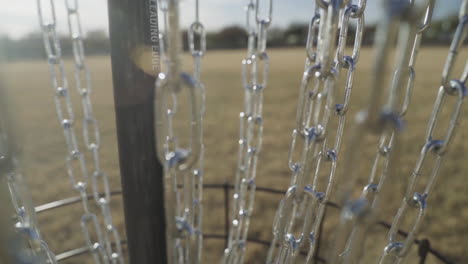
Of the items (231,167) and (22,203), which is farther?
(231,167)

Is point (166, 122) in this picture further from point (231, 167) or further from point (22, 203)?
point (231, 167)

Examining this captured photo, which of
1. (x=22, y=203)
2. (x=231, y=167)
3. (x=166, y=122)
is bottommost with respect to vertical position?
(x=231, y=167)

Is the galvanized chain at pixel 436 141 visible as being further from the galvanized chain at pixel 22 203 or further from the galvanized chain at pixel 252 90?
the galvanized chain at pixel 22 203

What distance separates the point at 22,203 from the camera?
0.44 m

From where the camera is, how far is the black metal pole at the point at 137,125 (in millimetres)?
525

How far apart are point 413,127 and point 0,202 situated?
→ 3532 mm

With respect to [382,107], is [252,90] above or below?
below

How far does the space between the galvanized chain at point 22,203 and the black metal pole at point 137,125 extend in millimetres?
151

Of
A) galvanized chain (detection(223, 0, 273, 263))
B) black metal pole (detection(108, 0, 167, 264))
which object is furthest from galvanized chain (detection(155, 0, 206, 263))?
galvanized chain (detection(223, 0, 273, 263))

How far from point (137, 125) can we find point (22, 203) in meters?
0.20

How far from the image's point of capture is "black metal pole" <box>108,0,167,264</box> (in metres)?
0.52

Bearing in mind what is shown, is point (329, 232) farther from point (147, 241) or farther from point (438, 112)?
point (438, 112)

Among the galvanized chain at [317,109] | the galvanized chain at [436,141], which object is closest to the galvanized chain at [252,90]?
the galvanized chain at [317,109]

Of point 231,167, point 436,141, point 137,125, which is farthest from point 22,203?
point 231,167
